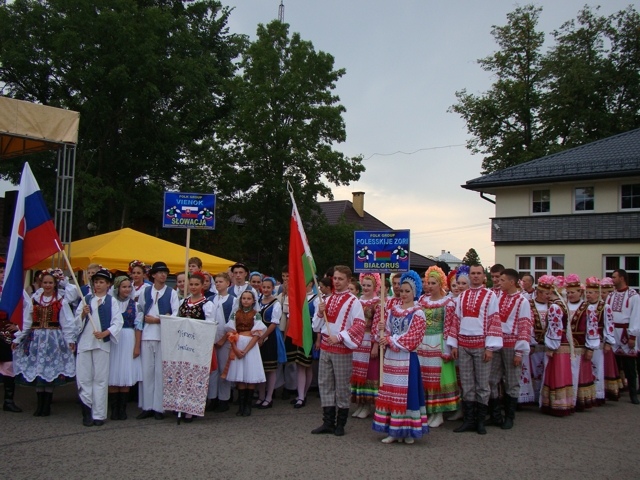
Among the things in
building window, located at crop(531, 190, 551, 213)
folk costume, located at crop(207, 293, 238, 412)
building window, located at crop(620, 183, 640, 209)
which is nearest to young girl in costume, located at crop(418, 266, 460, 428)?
folk costume, located at crop(207, 293, 238, 412)

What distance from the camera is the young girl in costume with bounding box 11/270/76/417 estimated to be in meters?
7.47

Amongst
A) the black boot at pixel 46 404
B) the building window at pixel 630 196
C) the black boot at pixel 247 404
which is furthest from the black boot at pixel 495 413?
the building window at pixel 630 196

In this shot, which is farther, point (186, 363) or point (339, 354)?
point (186, 363)

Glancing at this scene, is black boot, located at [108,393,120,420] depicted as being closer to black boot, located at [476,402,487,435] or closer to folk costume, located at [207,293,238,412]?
folk costume, located at [207,293,238,412]

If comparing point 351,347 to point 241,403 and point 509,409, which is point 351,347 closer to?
point 241,403

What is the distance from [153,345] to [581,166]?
20.2 meters

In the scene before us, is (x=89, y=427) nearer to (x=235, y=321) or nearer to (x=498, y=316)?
(x=235, y=321)

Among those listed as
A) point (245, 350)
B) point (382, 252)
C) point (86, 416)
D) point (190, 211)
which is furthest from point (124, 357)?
point (382, 252)

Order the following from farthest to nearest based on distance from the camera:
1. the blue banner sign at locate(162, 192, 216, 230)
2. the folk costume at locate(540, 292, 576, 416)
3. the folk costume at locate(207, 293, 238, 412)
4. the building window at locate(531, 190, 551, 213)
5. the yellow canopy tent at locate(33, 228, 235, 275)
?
the building window at locate(531, 190, 551, 213), the yellow canopy tent at locate(33, 228, 235, 275), the blue banner sign at locate(162, 192, 216, 230), the folk costume at locate(540, 292, 576, 416), the folk costume at locate(207, 293, 238, 412)

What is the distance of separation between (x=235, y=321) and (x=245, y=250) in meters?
17.5

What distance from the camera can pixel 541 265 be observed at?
24141 millimetres

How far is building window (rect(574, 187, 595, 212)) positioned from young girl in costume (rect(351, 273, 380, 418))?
59.3 ft

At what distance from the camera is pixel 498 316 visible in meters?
7.12

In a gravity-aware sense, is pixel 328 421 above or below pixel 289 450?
above
